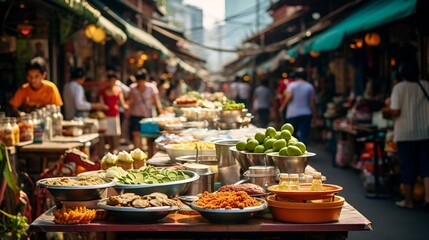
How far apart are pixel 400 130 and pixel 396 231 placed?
6.00 ft

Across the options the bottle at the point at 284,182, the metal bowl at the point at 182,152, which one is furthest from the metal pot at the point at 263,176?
the metal bowl at the point at 182,152

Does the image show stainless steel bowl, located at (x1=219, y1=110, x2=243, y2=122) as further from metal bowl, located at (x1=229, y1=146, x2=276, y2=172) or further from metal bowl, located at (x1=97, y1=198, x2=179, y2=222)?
metal bowl, located at (x1=97, y1=198, x2=179, y2=222)

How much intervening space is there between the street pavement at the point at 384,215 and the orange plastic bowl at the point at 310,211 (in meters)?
4.24

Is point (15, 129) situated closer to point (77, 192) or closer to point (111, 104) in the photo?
point (77, 192)

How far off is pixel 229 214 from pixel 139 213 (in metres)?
0.51

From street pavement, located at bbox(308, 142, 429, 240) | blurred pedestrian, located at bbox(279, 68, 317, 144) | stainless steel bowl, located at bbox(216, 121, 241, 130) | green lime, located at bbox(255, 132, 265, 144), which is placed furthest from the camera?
blurred pedestrian, located at bbox(279, 68, 317, 144)

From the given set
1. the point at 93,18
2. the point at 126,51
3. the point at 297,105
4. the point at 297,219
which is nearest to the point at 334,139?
the point at 297,105

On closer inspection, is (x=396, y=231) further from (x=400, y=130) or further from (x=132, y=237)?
(x=132, y=237)

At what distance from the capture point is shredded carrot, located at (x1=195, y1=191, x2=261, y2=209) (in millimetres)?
3809

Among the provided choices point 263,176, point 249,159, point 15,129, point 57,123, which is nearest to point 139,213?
point 263,176

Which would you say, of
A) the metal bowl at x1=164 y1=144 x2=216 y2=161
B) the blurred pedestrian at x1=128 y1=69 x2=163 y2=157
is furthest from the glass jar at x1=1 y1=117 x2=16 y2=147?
the blurred pedestrian at x1=128 y1=69 x2=163 y2=157

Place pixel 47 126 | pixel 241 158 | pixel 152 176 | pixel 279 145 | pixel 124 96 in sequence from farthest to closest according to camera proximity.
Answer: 1. pixel 124 96
2. pixel 47 126
3. pixel 241 158
4. pixel 279 145
5. pixel 152 176

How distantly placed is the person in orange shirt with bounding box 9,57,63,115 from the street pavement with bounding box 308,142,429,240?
15.1 feet

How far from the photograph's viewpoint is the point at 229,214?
12.3 ft
